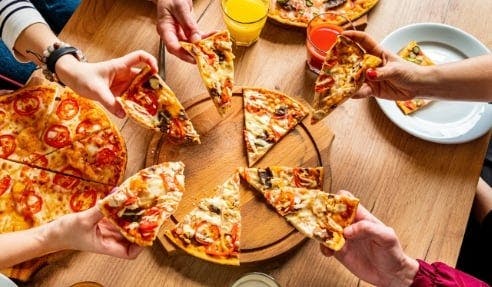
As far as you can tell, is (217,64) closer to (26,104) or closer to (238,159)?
(238,159)

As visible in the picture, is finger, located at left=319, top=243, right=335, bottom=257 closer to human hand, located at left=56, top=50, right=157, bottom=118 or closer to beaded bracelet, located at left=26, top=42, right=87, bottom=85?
human hand, located at left=56, top=50, right=157, bottom=118

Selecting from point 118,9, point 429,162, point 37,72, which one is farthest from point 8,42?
point 429,162

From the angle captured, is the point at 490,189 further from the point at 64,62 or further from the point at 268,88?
the point at 64,62

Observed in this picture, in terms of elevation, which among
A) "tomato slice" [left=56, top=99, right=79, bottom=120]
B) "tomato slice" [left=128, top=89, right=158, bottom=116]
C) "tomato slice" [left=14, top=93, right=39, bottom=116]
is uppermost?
"tomato slice" [left=128, top=89, right=158, bottom=116]

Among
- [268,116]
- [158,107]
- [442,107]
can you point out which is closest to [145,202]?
[158,107]

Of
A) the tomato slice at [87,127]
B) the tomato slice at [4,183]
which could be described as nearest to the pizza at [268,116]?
the tomato slice at [87,127]

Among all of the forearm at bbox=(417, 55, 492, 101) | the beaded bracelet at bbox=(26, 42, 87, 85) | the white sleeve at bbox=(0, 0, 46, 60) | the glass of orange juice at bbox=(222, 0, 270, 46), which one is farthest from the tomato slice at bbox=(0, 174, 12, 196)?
the forearm at bbox=(417, 55, 492, 101)

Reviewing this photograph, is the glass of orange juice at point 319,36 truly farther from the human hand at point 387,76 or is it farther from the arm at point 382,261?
the arm at point 382,261
